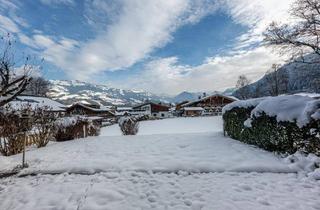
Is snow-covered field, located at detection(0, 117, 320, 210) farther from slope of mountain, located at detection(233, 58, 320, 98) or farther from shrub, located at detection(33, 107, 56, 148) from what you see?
slope of mountain, located at detection(233, 58, 320, 98)

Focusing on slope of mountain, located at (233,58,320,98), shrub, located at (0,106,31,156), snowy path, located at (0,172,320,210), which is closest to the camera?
snowy path, located at (0,172,320,210)

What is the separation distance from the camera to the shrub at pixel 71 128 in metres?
12.4

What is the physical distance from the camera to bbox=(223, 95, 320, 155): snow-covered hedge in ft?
17.4

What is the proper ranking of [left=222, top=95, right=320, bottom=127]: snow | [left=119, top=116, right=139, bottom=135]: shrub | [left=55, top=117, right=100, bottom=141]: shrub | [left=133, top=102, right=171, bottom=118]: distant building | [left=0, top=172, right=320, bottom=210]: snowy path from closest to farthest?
[left=0, top=172, right=320, bottom=210]: snowy path < [left=222, top=95, right=320, bottom=127]: snow < [left=55, top=117, right=100, bottom=141]: shrub < [left=119, top=116, right=139, bottom=135]: shrub < [left=133, top=102, right=171, bottom=118]: distant building

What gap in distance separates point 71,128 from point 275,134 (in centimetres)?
1031

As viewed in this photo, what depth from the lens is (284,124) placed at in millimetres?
6051

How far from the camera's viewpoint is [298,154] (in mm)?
5648

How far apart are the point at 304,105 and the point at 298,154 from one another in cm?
122

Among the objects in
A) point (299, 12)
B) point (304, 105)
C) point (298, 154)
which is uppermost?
point (299, 12)

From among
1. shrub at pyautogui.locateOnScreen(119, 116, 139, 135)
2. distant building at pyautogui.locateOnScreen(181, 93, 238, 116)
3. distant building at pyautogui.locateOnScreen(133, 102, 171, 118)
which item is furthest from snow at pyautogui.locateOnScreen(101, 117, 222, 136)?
distant building at pyautogui.locateOnScreen(133, 102, 171, 118)

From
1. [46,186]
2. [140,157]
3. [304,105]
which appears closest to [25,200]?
[46,186]

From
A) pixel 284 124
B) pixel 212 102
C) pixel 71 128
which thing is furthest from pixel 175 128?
pixel 212 102

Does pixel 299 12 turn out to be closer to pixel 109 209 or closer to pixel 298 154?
pixel 298 154

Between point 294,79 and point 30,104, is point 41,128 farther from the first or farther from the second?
point 294,79
